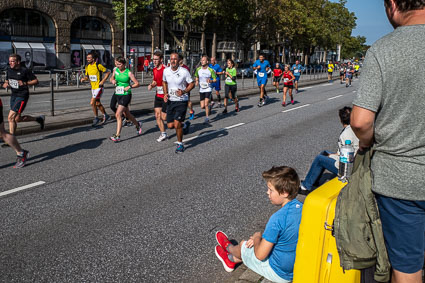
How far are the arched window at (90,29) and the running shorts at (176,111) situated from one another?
36.4 m

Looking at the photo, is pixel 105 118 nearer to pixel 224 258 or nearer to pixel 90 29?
pixel 224 258

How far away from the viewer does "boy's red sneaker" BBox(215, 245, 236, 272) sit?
146 inches

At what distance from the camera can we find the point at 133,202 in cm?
534

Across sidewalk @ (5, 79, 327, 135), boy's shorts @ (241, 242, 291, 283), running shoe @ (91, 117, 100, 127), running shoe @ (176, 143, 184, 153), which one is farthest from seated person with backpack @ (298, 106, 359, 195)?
sidewalk @ (5, 79, 327, 135)

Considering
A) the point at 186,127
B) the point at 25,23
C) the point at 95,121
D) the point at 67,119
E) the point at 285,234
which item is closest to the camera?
the point at 285,234

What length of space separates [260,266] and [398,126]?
1.69m

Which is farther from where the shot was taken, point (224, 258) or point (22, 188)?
point (22, 188)

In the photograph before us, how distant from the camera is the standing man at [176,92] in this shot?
27.3ft

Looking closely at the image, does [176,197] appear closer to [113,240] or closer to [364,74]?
[113,240]

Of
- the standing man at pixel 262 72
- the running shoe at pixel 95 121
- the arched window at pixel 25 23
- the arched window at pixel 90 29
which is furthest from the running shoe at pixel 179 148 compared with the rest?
the arched window at pixel 90 29

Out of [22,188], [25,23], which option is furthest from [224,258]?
[25,23]

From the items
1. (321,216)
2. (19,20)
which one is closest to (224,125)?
(321,216)

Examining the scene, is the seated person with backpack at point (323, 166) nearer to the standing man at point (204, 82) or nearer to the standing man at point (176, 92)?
the standing man at point (176, 92)

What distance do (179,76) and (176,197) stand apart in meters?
3.51
